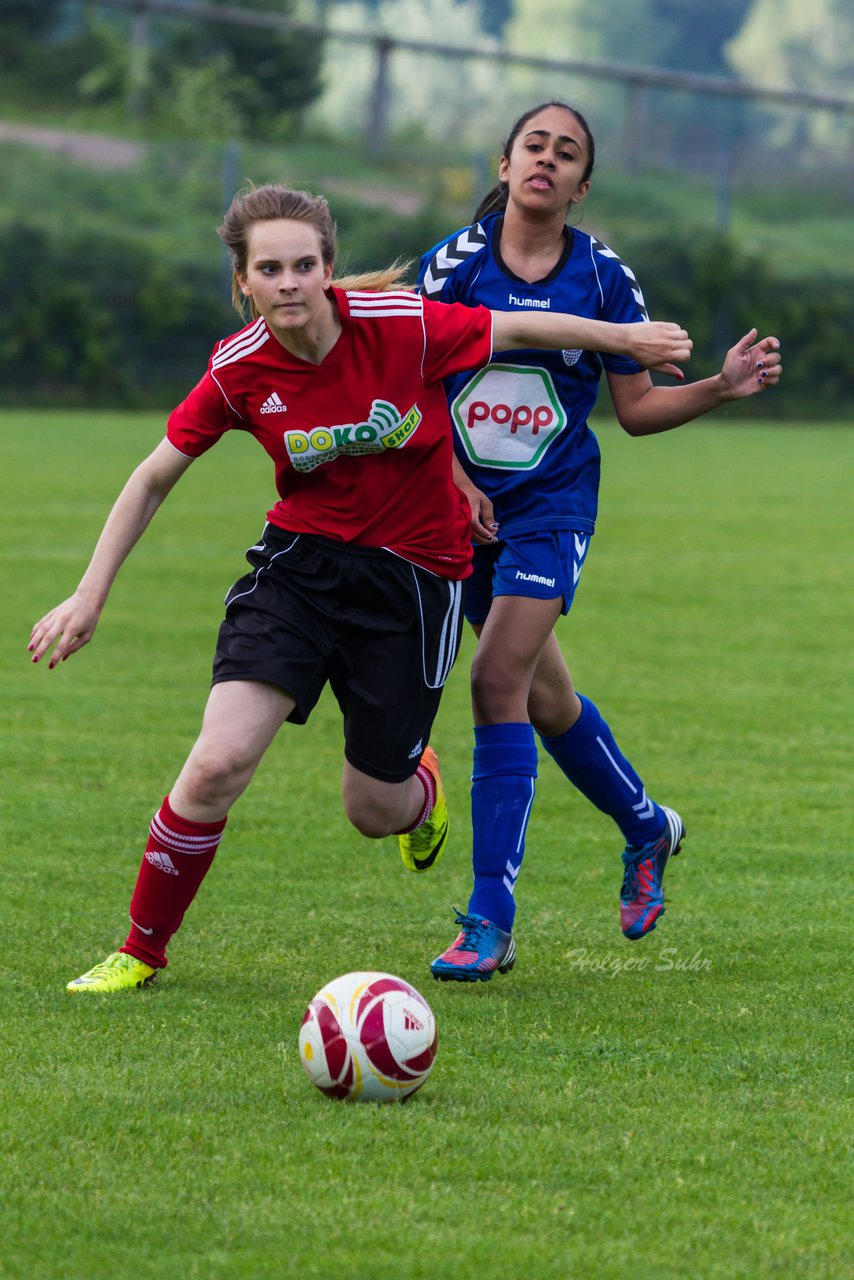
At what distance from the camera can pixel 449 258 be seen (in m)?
4.80

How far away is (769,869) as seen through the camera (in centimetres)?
565

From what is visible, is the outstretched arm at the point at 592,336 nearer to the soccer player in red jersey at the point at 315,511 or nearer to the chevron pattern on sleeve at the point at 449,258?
the soccer player in red jersey at the point at 315,511

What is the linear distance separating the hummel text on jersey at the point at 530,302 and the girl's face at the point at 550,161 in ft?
0.72

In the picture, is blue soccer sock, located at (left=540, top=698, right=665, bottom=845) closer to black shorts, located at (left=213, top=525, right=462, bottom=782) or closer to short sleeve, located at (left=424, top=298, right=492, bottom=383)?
black shorts, located at (left=213, top=525, right=462, bottom=782)

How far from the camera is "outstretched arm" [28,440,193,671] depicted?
13.6ft

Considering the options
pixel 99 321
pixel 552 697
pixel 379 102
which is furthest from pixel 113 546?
pixel 379 102

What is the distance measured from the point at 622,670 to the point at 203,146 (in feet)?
73.9

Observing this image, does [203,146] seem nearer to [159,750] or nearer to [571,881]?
[159,750]

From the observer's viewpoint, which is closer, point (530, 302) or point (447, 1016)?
point (447, 1016)

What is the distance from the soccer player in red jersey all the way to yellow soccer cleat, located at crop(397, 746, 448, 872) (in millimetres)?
662

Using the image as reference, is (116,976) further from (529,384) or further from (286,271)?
(529,384)

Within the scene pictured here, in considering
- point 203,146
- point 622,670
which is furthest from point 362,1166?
point 203,146

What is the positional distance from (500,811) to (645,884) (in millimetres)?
566

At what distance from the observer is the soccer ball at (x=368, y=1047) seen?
3.58 metres
